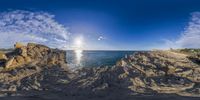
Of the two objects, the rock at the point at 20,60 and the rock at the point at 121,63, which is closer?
the rock at the point at 121,63

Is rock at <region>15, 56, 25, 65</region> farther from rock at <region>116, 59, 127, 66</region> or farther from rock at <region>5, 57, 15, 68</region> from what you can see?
rock at <region>116, 59, 127, 66</region>

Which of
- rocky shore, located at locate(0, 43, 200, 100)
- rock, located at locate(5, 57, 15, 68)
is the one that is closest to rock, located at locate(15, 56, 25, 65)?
rocky shore, located at locate(0, 43, 200, 100)

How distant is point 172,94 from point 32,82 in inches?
602

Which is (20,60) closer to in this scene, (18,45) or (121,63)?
(18,45)

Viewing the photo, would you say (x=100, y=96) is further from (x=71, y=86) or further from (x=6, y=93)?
(x=6, y=93)

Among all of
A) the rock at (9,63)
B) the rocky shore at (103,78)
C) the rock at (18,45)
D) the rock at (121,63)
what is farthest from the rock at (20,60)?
the rock at (121,63)

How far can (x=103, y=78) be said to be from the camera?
3312cm

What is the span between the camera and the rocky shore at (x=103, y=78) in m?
27.9

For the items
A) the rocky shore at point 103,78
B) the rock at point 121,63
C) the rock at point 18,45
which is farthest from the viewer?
the rock at point 18,45

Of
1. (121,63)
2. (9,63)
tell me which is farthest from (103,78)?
(9,63)

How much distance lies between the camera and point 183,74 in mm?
33062

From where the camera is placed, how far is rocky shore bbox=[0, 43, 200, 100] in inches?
1098

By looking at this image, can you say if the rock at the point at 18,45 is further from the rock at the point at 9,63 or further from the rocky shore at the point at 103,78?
the rock at the point at 9,63

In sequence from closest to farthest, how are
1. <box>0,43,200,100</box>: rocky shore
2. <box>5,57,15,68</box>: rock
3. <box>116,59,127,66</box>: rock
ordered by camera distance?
<box>0,43,200,100</box>: rocky shore < <box>116,59,127,66</box>: rock < <box>5,57,15,68</box>: rock
